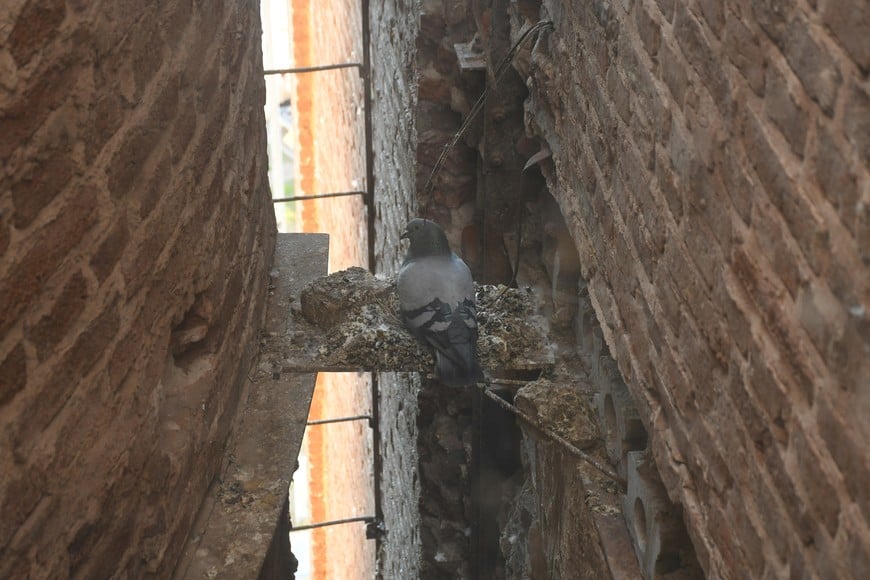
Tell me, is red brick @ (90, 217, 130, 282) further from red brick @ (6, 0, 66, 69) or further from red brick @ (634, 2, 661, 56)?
red brick @ (634, 2, 661, 56)

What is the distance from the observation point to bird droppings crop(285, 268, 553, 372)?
13.6ft

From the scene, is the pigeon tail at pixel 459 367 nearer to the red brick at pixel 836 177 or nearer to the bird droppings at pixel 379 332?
the bird droppings at pixel 379 332

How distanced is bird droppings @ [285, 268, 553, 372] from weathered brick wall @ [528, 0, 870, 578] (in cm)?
88

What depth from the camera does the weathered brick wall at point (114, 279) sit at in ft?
6.86

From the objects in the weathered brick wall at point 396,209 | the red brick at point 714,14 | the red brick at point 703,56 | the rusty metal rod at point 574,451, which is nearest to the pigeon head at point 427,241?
the rusty metal rod at point 574,451

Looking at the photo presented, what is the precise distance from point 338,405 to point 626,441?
6933 millimetres

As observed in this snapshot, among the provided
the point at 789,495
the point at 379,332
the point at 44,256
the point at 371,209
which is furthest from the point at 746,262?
the point at 371,209

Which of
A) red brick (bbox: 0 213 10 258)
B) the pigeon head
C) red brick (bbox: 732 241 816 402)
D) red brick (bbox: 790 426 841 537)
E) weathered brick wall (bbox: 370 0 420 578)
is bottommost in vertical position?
red brick (bbox: 790 426 841 537)

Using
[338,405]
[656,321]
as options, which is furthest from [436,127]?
[338,405]

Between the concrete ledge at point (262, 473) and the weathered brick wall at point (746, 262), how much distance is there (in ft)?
3.49

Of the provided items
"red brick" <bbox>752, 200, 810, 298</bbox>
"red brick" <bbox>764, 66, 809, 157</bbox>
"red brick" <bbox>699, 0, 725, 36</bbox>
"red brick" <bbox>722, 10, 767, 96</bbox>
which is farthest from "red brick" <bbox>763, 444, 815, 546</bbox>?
"red brick" <bbox>699, 0, 725, 36</bbox>

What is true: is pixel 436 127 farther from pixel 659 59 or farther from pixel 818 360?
pixel 818 360

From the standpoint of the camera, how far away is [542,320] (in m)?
4.46

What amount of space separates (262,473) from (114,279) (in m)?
1.12
